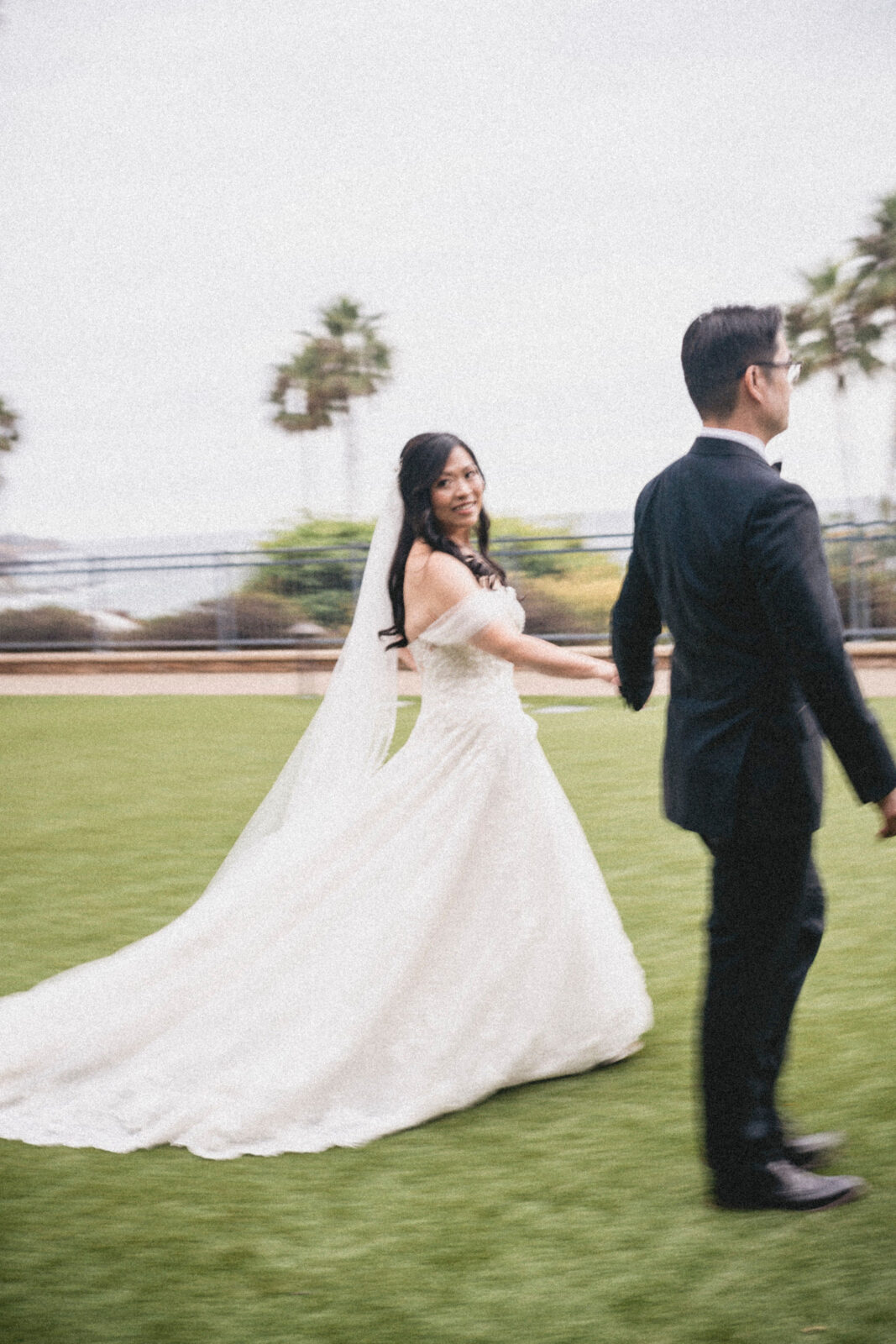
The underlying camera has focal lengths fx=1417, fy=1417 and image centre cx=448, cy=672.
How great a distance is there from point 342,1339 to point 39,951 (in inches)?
124

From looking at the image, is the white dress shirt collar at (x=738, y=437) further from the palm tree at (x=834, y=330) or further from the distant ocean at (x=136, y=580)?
the palm tree at (x=834, y=330)

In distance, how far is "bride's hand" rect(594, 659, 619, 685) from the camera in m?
3.44

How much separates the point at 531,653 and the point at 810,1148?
141cm

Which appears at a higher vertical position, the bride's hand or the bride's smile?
the bride's smile

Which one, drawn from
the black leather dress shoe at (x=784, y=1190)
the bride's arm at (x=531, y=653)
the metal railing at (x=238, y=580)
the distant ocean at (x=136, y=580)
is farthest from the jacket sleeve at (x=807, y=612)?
the distant ocean at (x=136, y=580)

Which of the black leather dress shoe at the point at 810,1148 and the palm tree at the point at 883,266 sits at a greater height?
the palm tree at the point at 883,266

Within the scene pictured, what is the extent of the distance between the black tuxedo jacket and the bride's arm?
0.73 meters

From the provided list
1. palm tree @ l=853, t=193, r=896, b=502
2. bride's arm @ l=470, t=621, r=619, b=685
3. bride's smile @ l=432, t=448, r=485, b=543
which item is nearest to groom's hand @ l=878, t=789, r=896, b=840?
bride's arm @ l=470, t=621, r=619, b=685

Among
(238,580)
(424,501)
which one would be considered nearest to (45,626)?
(238,580)

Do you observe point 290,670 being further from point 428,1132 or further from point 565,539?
point 428,1132

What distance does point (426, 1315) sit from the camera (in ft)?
8.79

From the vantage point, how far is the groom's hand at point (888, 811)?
2.79m

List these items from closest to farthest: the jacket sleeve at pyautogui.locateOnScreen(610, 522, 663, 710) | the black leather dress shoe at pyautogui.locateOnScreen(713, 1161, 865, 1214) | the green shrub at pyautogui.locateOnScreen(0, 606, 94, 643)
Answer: the black leather dress shoe at pyautogui.locateOnScreen(713, 1161, 865, 1214), the jacket sleeve at pyautogui.locateOnScreen(610, 522, 663, 710), the green shrub at pyautogui.locateOnScreen(0, 606, 94, 643)

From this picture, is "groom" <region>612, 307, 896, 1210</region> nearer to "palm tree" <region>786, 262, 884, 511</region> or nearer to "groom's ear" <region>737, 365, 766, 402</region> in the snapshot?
"groom's ear" <region>737, 365, 766, 402</region>
